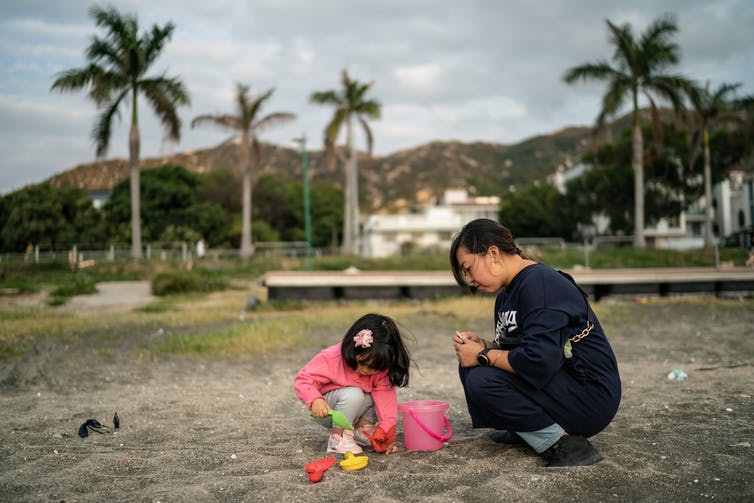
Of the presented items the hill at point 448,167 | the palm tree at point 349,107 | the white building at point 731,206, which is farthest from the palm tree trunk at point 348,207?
the hill at point 448,167

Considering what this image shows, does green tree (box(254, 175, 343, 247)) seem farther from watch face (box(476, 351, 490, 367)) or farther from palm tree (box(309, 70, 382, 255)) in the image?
watch face (box(476, 351, 490, 367))

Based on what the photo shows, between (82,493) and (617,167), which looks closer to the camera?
(82,493)

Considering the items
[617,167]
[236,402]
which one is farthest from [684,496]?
[617,167]

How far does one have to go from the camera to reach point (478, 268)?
3084mm

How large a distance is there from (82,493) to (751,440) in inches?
130

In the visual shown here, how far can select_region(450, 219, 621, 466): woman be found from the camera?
293 centimetres

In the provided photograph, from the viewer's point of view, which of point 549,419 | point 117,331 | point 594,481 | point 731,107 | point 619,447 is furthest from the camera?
point 731,107

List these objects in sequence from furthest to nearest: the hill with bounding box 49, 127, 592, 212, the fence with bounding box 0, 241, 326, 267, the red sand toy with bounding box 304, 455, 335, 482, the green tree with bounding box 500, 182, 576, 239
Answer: the hill with bounding box 49, 127, 592, 212 < the green tree with bounding box 500, 182, 576, 239 < the fence with bounding box 0, 241, 326, 267 < the red sand toy with bounding box 304, 455, 335, 482

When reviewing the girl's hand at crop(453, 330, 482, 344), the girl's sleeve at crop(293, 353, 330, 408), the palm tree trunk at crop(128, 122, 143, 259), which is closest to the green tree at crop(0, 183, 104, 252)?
the palm tree trunk at crop(128, 122, 143, 259)

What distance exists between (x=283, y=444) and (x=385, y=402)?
0.67 meters

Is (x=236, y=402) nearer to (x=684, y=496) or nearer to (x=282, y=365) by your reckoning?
(x=282, y=365)

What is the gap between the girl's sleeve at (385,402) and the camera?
11.0ft

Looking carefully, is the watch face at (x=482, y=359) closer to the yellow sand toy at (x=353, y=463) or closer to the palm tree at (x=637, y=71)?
the yellow sand toy at (x=353, y=463)

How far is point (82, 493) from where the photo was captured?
2785mm
